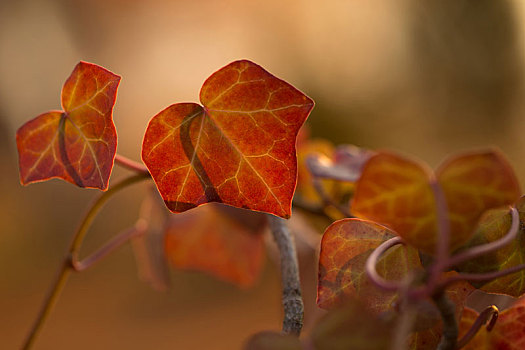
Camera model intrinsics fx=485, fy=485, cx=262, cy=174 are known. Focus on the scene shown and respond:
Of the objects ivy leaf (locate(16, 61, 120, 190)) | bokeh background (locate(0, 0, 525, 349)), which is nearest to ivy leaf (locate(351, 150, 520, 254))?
ivy leaf (locate(16, 61, 120, 190))

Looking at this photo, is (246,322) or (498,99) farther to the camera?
(498,99)

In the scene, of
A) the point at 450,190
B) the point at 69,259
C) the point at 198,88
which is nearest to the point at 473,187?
the point at 450,190

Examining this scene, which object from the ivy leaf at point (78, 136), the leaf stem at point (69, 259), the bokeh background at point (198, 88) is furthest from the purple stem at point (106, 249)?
the bokeh background at point (198, 88)

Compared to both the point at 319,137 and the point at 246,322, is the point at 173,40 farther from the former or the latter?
the point at 246,322

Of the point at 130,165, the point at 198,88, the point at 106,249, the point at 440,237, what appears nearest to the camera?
the point at 440,237

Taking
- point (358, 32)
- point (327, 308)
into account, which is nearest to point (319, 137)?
point (358, 32)

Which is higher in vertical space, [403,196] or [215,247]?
[403,196]

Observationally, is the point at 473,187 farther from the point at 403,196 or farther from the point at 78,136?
the point at 78,136
